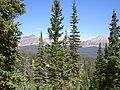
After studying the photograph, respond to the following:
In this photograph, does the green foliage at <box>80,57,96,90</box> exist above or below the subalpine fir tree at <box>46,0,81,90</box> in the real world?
below

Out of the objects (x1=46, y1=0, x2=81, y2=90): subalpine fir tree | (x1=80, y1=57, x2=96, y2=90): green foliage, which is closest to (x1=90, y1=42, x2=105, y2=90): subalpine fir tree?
(x1=46, y1=0, x2=81, y2=90): subalpine fir tree

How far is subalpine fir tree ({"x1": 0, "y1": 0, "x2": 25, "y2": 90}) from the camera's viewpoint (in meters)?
11.8

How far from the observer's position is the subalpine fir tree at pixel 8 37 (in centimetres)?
1182

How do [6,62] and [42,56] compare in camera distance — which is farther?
[42,56]

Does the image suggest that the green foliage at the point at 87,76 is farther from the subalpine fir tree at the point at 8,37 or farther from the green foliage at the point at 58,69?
the subalpine fir tree at the point at 8,37

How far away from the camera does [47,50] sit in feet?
86.4

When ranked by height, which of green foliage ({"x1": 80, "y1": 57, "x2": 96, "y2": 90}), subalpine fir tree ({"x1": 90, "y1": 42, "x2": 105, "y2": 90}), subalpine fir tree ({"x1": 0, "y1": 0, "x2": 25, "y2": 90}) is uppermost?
subalpine fir tree ({"x1": 0, "y1": 0, "x2": 25, "y2": 90})

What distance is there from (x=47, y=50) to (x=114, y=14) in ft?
38.2

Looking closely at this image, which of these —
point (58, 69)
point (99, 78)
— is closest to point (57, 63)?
point (58, 69)

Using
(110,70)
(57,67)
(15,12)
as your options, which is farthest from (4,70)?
(57,67)

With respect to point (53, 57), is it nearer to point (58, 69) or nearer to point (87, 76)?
point (58, 69)

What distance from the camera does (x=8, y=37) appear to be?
12.5 meters

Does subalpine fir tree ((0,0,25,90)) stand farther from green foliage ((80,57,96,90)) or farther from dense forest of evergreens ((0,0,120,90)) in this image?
green foliage ((80,57,96,90))

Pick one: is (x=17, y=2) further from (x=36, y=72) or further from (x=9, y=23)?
(x=36, y=72)
